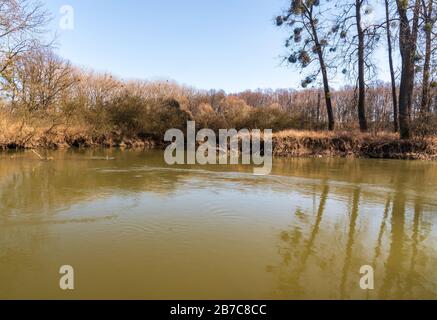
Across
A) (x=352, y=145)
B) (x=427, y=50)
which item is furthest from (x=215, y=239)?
(x=427, y=50)

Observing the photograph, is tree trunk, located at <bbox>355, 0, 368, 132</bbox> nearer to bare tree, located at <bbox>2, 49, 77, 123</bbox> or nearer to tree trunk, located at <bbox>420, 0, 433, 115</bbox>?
tree trunk, located at <bbox>420, 0, 433, 115</bbox>

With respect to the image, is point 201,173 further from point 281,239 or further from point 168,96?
point 168,96

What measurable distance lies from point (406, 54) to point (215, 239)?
15.7m

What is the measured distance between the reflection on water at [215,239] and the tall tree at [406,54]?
9.21m

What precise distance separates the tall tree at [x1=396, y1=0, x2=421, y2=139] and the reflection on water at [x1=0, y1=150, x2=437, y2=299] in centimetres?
921

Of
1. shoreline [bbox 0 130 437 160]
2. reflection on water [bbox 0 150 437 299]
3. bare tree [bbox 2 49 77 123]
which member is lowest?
reflection on water [bbox 0 150 437 299]

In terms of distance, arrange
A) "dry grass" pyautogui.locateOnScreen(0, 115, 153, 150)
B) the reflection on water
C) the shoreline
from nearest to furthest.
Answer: the reflection on water, the shoreline, "dry grass" pyautogui.locateOnScreen(0, 115, 153, 150)

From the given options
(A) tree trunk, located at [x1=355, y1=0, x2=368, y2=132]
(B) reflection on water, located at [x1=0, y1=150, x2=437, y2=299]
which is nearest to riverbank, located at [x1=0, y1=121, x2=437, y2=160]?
(A) tree trunk, located at [x1=355, y1=0, x2=368, y2=132]

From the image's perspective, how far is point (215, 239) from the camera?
4391mm

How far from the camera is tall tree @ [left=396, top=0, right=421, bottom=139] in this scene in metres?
15.8

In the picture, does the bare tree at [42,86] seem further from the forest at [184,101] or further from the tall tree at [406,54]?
the tall tree at [406,54]

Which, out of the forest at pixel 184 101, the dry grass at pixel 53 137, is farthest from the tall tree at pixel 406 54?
the dry grass at pixel 53 137

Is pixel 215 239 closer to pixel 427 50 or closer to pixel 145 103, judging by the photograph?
pixel 427 50
